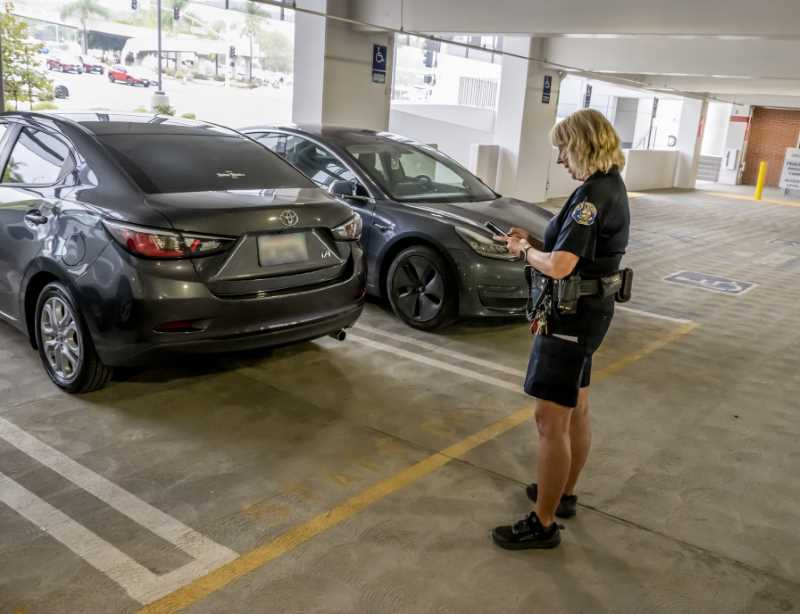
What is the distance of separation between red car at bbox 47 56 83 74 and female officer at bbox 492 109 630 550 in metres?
11.4

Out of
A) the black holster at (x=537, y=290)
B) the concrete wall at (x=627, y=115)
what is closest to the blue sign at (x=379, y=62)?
the black holster at (x=537, y=290)

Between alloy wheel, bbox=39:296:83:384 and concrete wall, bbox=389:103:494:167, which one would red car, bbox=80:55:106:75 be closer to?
concrete wall, bbox=389:103:494:167

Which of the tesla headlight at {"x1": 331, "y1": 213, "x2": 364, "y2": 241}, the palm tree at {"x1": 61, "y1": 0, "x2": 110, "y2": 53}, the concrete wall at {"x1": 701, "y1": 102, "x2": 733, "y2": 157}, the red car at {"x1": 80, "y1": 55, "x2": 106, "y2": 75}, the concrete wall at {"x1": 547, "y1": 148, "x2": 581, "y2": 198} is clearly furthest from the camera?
the concrete wall at {"x1": 701, "y1": 102, "x2": 733, "y2": 157}

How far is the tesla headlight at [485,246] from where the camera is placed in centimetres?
540

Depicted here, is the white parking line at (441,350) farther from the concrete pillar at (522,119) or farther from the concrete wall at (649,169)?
the concrete wall at (649,169)

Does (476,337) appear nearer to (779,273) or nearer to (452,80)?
(779,273)

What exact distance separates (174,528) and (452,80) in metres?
31.3

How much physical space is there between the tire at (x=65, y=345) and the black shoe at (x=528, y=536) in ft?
7.69

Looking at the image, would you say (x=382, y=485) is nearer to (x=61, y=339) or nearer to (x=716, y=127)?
(x=61, y=339)

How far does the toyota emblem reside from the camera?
4.04 m

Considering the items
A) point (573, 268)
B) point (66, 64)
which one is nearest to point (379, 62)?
point (66, 64)

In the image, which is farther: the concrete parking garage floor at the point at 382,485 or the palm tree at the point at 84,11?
the palm tree at the point at 84,11

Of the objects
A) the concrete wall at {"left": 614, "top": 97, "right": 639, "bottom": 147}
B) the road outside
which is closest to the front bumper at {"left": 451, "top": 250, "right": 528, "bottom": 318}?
the road outside

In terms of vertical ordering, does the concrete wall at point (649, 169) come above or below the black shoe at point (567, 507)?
above
